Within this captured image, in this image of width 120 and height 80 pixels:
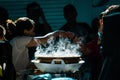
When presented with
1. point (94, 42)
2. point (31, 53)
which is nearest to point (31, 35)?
point (31, 53)

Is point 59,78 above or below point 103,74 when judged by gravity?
below

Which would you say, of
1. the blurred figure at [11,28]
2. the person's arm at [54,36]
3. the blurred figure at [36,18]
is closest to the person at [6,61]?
the person's arm at [54,36]

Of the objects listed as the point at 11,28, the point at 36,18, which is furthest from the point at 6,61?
the point at 36,18

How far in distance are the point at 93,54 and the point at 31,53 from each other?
3.19ft

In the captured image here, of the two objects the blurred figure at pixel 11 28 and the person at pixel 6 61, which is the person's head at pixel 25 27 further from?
the person at pixel 6 61

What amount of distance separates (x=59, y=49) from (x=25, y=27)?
45.4 inches

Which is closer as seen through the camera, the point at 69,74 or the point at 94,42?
the point at 69,74

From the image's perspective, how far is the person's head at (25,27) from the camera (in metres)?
5.34

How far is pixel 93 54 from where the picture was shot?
5.11 meters

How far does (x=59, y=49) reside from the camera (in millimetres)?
4340

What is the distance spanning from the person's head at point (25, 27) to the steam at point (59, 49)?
0.73 m

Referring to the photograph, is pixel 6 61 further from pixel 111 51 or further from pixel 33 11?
pixel 111 51

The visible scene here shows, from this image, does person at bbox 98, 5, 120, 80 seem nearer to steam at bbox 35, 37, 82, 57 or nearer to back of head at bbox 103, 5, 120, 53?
back of head at bbox 103, 5, 120, 53

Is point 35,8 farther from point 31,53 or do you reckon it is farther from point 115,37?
point 115,37
